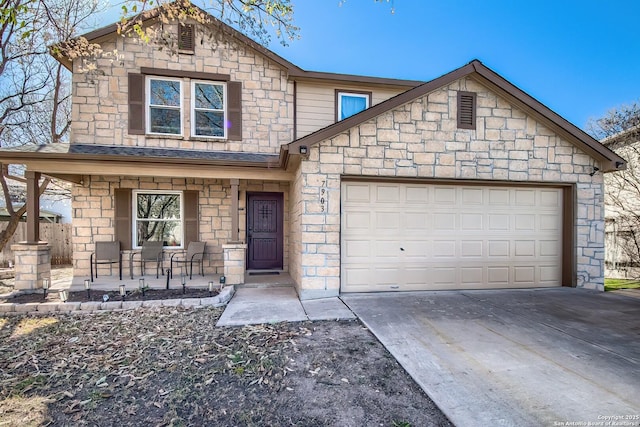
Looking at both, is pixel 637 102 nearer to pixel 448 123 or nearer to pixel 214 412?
pixel 448 123

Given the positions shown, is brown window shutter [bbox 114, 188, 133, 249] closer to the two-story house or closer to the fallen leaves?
the two-story house

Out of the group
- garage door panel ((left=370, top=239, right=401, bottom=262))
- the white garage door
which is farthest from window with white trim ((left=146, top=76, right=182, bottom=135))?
garage door panel ((left=370, top=239, right=401, bottom=262))

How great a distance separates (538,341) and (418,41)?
947 centimetres

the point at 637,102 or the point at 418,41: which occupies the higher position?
the point at 418,41

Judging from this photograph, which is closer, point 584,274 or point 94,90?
point 584,274

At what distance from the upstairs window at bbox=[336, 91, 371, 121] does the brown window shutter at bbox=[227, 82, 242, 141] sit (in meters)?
2.78

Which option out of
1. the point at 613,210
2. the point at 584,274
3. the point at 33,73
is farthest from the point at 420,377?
the point at 33,73

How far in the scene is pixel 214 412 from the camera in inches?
97.5

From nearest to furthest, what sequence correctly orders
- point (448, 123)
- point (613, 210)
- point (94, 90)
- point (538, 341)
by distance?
point (538, 341) → point (448, 123) → point (94, 90) → point (613, 210)

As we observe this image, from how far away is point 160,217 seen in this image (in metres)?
8.30

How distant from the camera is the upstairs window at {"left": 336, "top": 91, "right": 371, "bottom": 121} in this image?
885 cm

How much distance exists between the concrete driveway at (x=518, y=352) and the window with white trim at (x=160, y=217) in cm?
527

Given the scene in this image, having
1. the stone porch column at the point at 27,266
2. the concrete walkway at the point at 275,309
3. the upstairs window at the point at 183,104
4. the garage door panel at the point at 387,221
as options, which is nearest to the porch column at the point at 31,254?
the stone porch column at the point at 27,266

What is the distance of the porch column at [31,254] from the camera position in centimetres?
628
